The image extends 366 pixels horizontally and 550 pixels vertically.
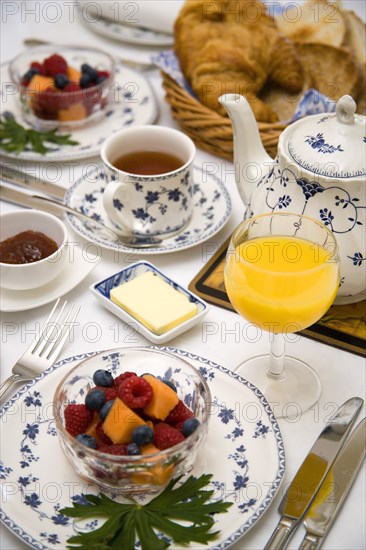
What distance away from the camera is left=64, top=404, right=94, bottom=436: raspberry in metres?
0.91

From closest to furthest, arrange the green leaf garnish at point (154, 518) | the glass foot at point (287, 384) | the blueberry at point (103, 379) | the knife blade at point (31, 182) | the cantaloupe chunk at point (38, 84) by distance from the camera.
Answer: the green leaf garnish at point (154, 518) < the blueberry at point (103, 379) < the glass foot at point (287, 384) < the knife blade at point (31, 182) < the cantaloupe chunk at point (38, 84)

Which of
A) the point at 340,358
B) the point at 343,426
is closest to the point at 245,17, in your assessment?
the point at 340,358

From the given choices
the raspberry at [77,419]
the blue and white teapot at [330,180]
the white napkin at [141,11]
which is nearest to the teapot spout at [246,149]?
the blue and white teapot at [330,180]

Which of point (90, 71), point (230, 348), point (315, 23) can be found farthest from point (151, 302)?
point (315, 23)

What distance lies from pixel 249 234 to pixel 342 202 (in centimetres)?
16

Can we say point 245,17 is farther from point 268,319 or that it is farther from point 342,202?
point 268,319

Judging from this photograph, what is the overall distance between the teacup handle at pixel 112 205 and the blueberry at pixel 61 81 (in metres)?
0.40

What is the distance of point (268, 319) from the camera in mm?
1011

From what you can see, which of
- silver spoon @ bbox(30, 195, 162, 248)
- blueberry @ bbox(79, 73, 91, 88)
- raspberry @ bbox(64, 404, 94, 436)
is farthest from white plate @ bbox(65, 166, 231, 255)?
raspberry @ bbox(64, 404, 94, 436)

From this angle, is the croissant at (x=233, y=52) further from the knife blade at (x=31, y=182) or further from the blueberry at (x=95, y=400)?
the blueberry at (x=95, y=400)

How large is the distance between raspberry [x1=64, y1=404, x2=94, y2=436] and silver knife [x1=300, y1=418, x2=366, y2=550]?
0.29 meters

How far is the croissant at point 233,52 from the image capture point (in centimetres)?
159

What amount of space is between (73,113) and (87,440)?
957 mm

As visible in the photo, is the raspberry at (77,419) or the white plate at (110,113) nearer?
the raspberry at (77,419)
